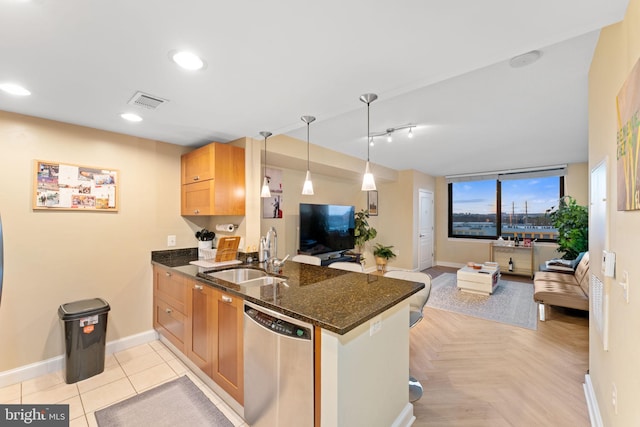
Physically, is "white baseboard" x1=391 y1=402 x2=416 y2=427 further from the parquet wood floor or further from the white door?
the white door

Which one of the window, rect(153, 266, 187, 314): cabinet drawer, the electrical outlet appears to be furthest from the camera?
the window

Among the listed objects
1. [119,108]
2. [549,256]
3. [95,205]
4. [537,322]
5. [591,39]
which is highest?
[591,39]

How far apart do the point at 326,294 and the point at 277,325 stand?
39 centimetres

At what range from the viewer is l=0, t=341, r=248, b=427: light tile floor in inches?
77.9

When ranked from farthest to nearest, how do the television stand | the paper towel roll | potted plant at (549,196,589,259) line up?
the television stand → potted plant at (549,196,589,259) → the paper towel roll

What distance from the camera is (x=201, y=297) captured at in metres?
2.23

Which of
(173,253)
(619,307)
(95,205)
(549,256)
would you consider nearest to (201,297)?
(173,253)

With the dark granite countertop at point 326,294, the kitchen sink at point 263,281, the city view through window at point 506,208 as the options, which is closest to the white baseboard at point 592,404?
the dark granite countertop at point 326,294

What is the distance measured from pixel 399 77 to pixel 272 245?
76.1 inches

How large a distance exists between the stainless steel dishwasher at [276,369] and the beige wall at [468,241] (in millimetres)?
6499

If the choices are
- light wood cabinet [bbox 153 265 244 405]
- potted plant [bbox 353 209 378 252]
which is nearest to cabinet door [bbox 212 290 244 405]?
light wood cabinet [bbox 153 265 244 405]

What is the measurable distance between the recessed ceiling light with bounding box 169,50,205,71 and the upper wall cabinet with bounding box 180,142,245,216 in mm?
1200

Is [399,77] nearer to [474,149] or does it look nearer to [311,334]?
[311,334]

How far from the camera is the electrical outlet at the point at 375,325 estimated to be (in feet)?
4.90
